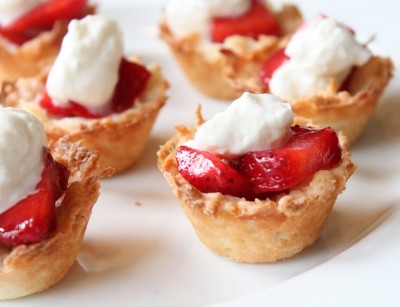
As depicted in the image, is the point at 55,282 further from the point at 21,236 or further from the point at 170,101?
the point at 170,101

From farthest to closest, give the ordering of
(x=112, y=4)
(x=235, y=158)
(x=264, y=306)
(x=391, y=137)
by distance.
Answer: (x=112, y=4)
(x=391, y=137)
(x=235, y=158)
(x=264, y=306)

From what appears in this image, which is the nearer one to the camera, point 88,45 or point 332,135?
point 332,135

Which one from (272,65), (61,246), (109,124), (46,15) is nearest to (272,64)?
(272,65)

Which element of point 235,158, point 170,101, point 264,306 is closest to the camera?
point 264,306

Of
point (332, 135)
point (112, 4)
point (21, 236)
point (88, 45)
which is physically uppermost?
point (332, 135)

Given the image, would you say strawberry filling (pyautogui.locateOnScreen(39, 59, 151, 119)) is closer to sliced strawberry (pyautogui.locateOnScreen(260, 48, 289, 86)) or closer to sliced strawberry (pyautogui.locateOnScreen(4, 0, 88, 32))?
sliced strawberry (pyautogui.locateOnScreen(260, 48, 289, 86))

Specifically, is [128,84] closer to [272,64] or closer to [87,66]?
[87,66]

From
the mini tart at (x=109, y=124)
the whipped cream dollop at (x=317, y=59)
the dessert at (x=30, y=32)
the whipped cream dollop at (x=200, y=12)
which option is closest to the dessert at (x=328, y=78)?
the whipped cream dollop at (x=317, y=59)

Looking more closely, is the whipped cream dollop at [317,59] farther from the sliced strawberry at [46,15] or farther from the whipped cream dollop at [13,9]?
the whipped cream dollop at [13,9]

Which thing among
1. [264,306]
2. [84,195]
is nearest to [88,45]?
[84,195]
